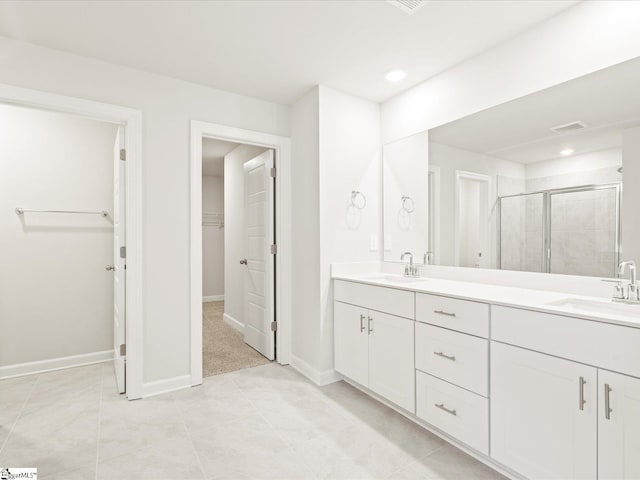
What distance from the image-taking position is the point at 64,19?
196cm

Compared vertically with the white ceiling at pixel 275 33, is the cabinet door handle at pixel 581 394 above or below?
below

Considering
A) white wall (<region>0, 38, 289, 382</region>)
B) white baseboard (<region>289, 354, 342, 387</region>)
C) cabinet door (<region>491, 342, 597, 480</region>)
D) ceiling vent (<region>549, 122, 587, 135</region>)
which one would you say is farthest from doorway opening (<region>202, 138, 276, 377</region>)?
ceiling vent (<region>549, 122, 587, 135</region>)

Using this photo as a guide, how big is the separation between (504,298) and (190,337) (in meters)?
2.26

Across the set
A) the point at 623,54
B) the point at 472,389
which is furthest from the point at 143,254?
the point at 623,54

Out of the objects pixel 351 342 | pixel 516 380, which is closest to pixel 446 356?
pixel 516 380

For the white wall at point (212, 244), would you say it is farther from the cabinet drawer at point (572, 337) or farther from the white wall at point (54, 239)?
the cabinet drawer at point (572, 337)

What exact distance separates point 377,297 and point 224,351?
6.56 feet

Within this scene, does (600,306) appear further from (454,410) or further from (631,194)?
(454,410)

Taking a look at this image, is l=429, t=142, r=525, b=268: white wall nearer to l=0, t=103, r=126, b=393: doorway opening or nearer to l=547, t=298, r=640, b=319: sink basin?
l=547, t=298, r=640, b=319: sink basin

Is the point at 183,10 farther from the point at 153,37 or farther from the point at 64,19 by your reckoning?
the point at 64,19

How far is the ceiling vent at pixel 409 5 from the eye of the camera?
181cm

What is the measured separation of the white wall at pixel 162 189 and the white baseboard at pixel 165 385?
42mm

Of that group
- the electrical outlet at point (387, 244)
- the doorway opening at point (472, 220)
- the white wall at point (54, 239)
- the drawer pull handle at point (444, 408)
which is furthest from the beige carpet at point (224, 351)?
the doorway opening at point (472, 220)

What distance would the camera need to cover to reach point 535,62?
200 centimetres
